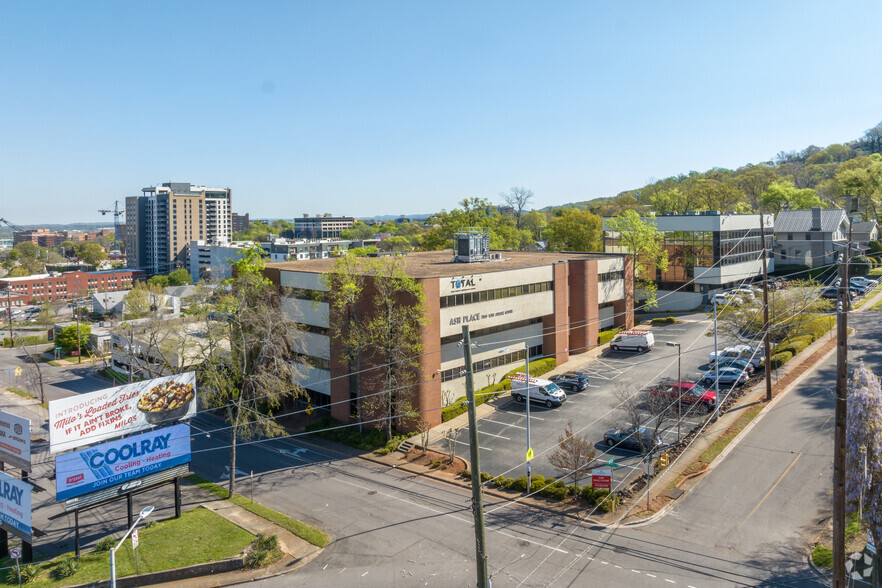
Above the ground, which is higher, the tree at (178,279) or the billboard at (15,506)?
the tree at (178,279)

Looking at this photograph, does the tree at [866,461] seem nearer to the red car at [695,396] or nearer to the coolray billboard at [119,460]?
the red car at [695,396]

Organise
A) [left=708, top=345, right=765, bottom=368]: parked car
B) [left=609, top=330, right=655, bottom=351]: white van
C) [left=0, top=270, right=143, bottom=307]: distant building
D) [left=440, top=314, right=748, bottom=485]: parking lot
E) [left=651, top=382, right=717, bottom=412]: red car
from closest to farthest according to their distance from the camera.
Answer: [left=440, top=314, right=748, bottom=485]: parking lot → [left=651, top=382, right=717, bottom=412]: red car → [left=708, top=345, right=765, bottom=368]: parked car → [left=609, top=330, right=655, bottom=351]: white van → [left=0, top=270, right=143, bottom=307]: distant building

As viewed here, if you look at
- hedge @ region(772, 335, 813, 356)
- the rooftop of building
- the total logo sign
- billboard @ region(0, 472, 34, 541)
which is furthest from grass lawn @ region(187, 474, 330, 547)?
hedge @ region(772, 335, 813, 356)

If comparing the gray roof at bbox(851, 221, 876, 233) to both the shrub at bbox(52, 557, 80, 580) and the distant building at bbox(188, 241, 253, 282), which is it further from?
the distant building at bbox(188, 241, 253, 282)

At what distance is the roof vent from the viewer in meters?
52.5

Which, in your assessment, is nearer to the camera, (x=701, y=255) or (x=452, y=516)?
(x=452, y=516)

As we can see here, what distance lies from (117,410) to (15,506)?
528 cm

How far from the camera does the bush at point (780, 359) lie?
41406mm

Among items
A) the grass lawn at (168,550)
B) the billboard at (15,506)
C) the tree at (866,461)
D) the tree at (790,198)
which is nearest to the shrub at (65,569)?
the grass lawn at (168,550)

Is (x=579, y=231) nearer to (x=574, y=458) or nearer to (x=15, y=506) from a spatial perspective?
(x=574, y=458)

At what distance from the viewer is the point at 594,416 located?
1464 inches

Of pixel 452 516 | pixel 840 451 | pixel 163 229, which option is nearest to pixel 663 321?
pixel 452 516

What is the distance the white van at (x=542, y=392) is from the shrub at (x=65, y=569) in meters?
25.5

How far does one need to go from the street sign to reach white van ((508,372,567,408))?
12.8 m
